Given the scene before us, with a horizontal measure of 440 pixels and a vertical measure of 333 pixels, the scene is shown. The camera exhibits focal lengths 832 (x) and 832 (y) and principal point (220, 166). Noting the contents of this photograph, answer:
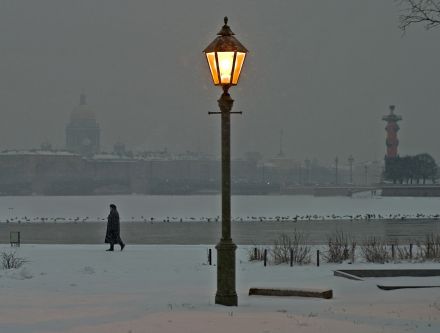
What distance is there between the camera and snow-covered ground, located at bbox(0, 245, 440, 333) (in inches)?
327

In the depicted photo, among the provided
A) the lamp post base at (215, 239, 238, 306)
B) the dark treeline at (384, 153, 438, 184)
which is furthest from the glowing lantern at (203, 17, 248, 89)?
the dark treeline at (384, 153, 438, 184)

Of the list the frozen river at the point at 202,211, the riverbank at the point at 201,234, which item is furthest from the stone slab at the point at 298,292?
the frozen river at the point at 202,211

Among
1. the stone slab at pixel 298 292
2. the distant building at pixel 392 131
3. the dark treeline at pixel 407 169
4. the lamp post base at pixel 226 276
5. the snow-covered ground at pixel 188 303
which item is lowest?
the snow-covered ground at pixel 188 303

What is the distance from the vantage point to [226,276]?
9.91m

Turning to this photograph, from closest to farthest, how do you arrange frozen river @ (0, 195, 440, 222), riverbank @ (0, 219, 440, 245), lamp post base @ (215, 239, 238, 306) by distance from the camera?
lamp post base @ (215, 239, 238, 306), riverbank @ (0, 219, 440, 245), frozen river @ (0, 195, 440, 222)

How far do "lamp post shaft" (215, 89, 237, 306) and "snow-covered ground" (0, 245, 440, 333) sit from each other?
0.20 meters

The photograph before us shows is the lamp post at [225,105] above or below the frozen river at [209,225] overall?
above

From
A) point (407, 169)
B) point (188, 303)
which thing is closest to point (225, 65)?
point (188, 303)

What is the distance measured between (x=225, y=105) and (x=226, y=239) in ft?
5.36

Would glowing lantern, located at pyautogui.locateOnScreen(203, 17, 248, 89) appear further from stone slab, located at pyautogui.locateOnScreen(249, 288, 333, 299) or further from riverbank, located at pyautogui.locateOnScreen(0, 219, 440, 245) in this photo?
riverbank, located at pyautogui.locateOnScreen(0, 219, 440, 245)

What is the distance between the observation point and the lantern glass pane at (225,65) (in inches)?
397

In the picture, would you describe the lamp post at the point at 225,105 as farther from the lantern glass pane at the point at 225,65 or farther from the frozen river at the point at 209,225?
the frozen river at the point at 209,225

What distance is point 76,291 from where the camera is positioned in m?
12.3

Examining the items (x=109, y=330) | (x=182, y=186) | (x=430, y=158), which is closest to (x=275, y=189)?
(x=182, y=186)
